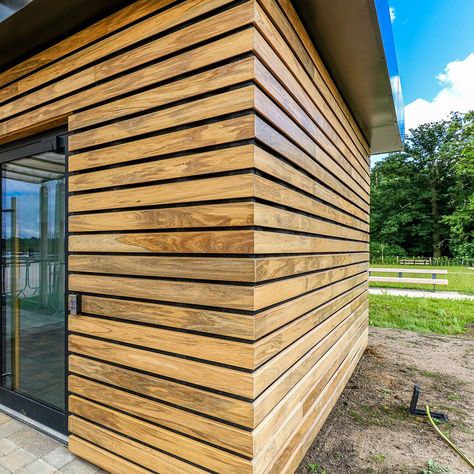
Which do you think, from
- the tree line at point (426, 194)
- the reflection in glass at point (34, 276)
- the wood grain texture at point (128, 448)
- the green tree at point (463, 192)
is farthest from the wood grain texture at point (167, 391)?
the tree line at point (426, 194)

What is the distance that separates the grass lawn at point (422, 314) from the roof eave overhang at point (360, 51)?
3.68 metres

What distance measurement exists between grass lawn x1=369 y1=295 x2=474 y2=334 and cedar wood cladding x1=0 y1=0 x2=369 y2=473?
4.32 metres

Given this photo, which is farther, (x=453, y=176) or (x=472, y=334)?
(x=453, y=176)

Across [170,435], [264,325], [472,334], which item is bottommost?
[472,334]

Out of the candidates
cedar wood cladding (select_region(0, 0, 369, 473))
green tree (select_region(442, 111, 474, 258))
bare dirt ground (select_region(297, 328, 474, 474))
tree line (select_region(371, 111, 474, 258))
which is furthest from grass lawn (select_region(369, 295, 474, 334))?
tree line (select_region(371, 111, 474, 258))

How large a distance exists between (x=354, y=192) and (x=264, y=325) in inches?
95.1

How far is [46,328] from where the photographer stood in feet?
7.38

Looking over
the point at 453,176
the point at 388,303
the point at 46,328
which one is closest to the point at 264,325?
the point at 46,328

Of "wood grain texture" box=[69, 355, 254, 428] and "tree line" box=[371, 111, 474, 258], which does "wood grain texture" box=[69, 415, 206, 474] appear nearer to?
"wood grain texture" box=[69, 355, 254, 428]

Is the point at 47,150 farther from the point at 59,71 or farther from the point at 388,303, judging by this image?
the point at 388,303

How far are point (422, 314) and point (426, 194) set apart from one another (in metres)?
19.9

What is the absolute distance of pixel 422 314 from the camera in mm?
6277

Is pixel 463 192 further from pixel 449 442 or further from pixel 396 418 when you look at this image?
pixel 449 442

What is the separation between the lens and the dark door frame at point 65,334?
80.7 inches
